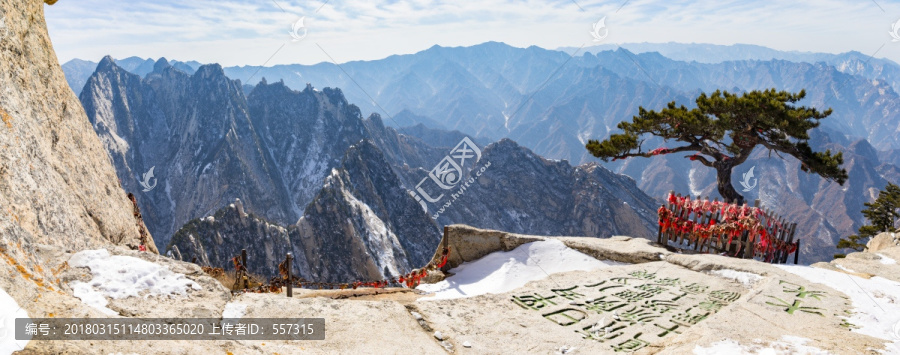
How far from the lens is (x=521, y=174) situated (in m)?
172

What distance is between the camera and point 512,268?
15055mm

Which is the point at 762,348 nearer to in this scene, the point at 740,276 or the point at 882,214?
the point at 740,276

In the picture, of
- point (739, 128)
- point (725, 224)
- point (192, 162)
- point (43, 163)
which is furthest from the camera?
point (192, 162)

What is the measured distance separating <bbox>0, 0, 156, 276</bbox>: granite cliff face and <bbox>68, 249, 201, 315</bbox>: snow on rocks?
24.4 inches

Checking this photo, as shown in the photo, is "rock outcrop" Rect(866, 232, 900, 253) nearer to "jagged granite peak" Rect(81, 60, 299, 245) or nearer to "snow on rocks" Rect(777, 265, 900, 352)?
"snow on rocks" Rect(777, 265, 900, 352)

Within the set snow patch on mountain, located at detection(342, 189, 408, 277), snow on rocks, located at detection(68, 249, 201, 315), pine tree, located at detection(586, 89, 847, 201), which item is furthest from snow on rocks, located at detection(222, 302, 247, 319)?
snow patch on mountain, located at detection(342, 189, 408, 277)

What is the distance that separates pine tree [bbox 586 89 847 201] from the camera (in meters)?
22.8

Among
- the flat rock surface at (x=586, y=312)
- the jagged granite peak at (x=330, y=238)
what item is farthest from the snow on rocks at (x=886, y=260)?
the jagged granite peak at (x=330, y=238)

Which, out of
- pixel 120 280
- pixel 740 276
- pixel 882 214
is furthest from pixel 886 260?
pixel 882 214

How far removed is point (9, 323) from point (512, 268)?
1228cm

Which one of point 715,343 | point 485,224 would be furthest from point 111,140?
point 715,343

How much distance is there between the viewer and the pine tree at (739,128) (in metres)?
22.8

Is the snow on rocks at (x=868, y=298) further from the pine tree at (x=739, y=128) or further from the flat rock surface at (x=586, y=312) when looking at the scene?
the pine tree at (x=739, y=128)

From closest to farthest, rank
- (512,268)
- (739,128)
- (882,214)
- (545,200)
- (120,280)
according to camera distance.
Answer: (120,280) < (512,268) < (739,128) < (882,214) < (545,200)
